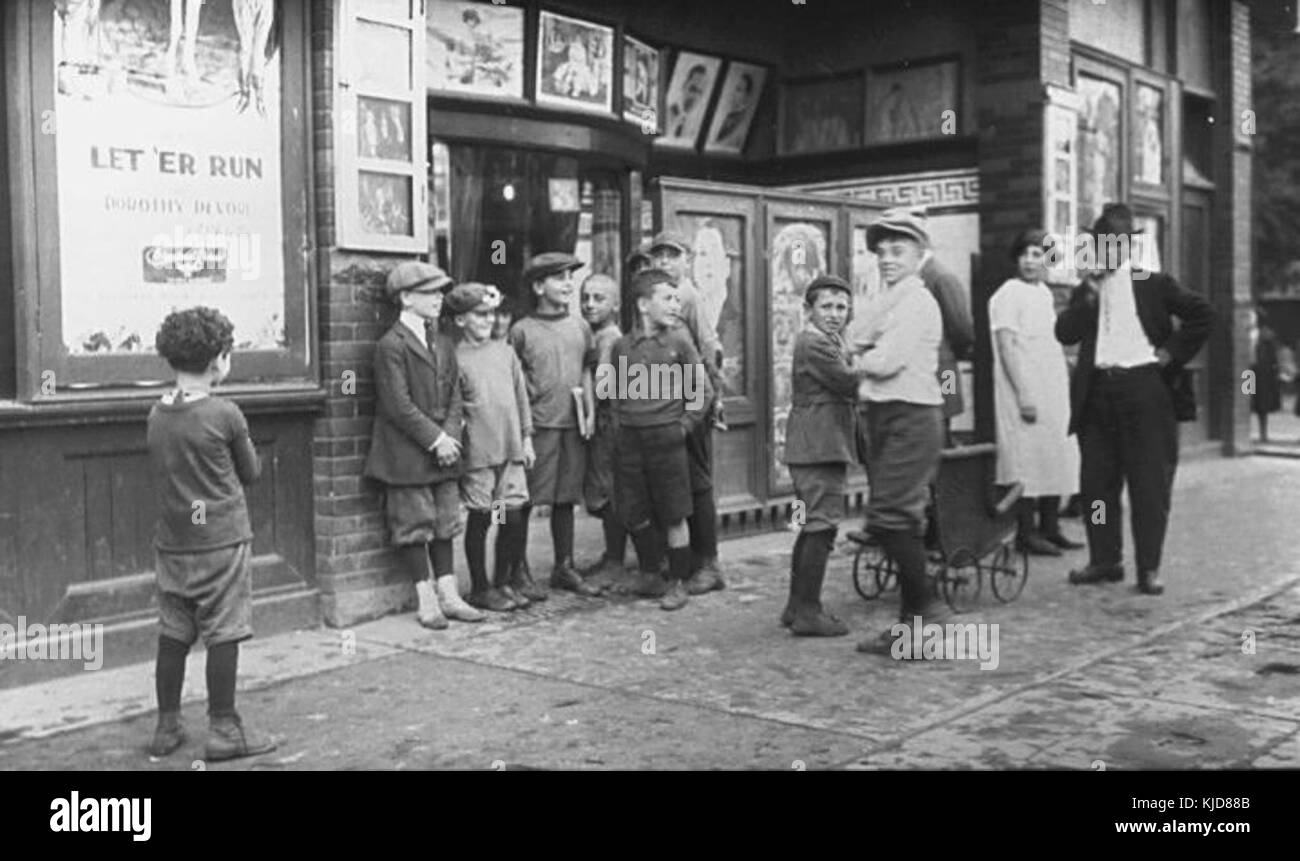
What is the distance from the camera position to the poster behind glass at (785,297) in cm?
1015

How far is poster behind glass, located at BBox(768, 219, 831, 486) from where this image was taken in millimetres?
10148

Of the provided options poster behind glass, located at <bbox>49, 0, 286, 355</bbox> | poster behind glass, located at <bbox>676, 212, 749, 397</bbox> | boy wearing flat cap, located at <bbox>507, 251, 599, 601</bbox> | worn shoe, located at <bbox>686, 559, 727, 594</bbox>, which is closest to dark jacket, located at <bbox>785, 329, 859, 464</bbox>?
worn shoe, located at <bbox>686, 559, 727, 594</bbox>

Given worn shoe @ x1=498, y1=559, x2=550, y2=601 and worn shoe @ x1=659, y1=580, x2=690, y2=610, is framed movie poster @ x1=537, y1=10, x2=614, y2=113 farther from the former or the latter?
worn shoe @ x1=659, y1=580, x2=690, y2=610

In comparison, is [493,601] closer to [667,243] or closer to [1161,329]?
[667,243]

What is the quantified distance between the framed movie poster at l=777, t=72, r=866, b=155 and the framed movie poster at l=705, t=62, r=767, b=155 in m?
0.30

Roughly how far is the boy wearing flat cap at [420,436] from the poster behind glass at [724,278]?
246 centimetres

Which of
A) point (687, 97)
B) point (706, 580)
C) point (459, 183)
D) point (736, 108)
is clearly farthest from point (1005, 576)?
point (736, 108)

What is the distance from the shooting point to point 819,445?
6.91 metres

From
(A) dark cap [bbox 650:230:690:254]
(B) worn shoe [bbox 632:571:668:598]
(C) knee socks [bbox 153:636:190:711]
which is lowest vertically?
(B) worn shoe [bbox 632:571:668:598]

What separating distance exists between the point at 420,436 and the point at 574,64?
11.9 ft

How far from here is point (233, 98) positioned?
6.74 meters
